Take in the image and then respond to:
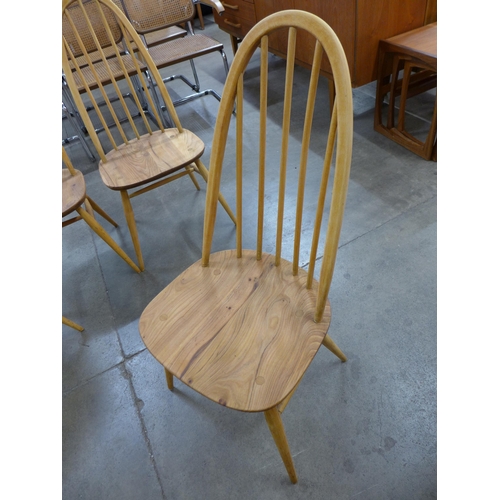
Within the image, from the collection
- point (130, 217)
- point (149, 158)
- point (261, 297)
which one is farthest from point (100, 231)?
point (261, 297)

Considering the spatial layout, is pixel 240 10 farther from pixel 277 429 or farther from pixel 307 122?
pixel 277 429

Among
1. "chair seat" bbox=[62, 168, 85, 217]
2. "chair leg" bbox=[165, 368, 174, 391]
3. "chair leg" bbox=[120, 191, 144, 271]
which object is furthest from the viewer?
"chair leg" bbox=[120, 191, 144, 271]

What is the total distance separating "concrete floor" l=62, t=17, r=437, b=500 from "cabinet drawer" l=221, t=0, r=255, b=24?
1594 mm

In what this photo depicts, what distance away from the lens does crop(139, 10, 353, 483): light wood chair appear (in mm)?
641

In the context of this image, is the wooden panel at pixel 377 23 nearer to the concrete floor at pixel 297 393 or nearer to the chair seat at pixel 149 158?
the concrete floor at pixel 297 393

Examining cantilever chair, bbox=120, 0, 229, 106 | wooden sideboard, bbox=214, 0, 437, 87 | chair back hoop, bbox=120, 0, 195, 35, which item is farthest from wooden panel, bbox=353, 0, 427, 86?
chair back hoop, bbox=120, 0, 195, 35

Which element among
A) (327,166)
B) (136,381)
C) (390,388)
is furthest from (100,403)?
(327,166)

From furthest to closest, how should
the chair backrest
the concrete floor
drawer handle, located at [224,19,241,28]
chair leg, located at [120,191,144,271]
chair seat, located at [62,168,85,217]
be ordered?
1. drawer handle, located at [224,19,241,28]
2. chair leg, located at [120,191,144,271]
3. chair seat, located at [62,168,85,217]
4. the concrete floor
5. the chair backrest

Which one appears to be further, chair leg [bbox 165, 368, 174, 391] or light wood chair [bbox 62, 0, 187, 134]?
light wood chair [bbox 62, 0, 187, 134]

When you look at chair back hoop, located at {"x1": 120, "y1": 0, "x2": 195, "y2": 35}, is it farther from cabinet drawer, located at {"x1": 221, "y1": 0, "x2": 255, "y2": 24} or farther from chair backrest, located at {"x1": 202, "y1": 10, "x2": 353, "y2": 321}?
chair backrest, located at {"x1": 202, "y1": 10, "x2": 353, "y2": 321}

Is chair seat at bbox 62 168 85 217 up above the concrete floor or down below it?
above

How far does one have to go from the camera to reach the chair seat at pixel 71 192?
4.19ft

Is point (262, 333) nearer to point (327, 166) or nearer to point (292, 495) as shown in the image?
point (327, 166)

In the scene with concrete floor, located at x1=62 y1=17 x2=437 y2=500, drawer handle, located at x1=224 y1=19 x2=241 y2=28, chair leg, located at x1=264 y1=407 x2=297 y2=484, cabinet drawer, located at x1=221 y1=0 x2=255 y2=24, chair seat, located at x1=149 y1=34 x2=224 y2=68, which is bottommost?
concrete floor, located at x1=62 y1=17 x2=437 y2=500
